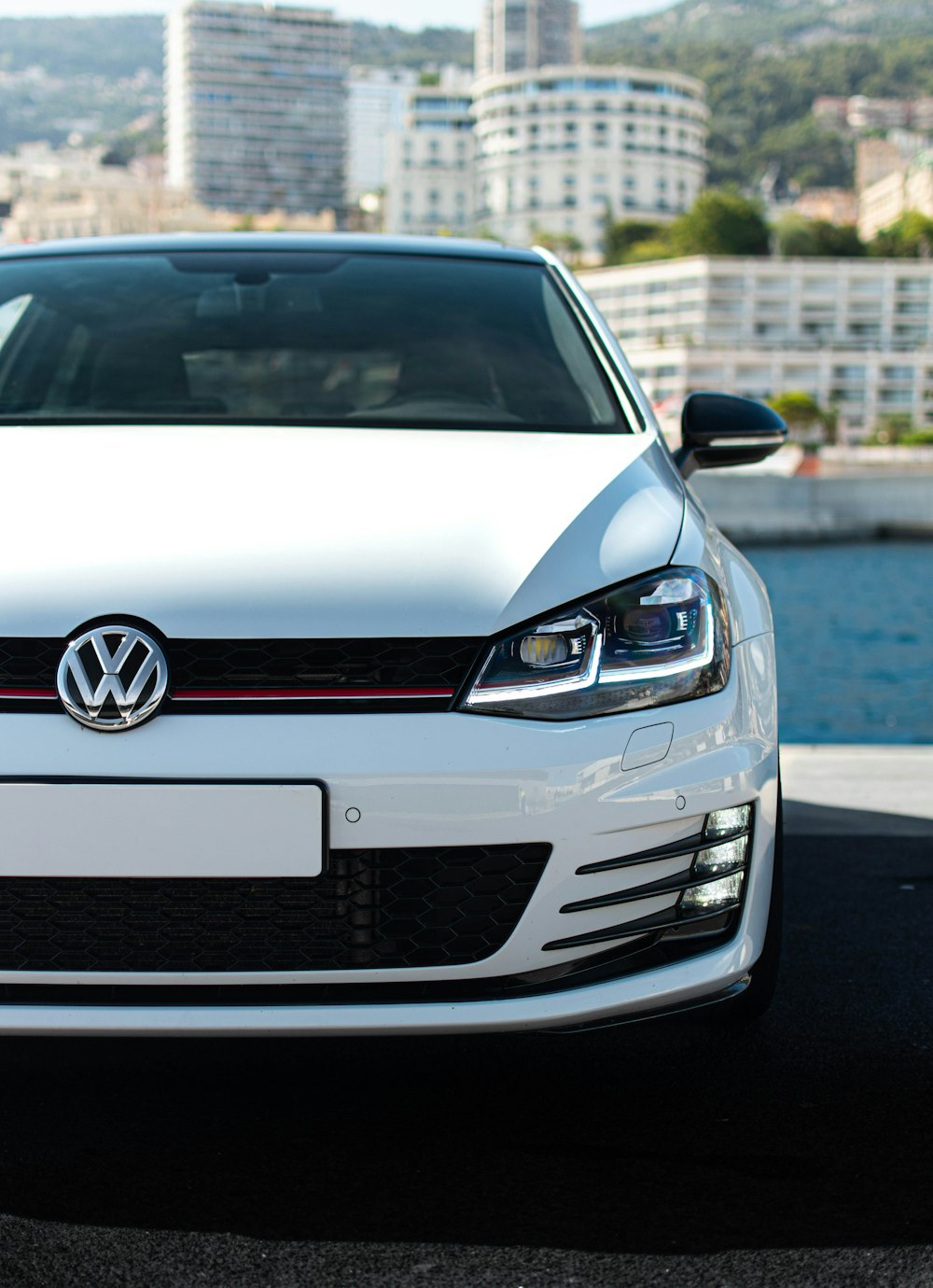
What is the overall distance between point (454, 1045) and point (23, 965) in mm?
774

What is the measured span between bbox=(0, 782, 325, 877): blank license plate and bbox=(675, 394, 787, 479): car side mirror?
139cm

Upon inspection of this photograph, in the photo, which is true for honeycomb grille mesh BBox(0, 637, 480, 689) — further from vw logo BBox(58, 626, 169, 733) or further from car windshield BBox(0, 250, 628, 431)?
car windshield BBox(0, 250, 628, 431)

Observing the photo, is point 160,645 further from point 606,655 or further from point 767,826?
point 767,826

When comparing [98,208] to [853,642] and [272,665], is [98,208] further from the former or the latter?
[272,665]

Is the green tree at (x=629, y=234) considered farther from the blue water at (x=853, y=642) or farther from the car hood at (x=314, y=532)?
the car hood at (x=314, y=532)

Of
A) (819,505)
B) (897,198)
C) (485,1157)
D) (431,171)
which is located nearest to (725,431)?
(485,1157)

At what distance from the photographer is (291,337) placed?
3.07 meters

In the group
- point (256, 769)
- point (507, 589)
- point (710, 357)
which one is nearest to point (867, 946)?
point (507, 589)

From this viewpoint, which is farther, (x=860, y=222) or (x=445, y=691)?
(x=860, y=222)

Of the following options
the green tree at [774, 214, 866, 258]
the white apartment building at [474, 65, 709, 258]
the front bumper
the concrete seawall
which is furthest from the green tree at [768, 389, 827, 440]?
the front bumper

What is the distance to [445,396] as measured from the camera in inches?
Result: 117

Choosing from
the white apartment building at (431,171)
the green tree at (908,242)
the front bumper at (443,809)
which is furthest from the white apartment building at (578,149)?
the front bumper at (443,809)

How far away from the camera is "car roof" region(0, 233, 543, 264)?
327cm

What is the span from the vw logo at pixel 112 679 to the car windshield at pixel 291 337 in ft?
3.47
